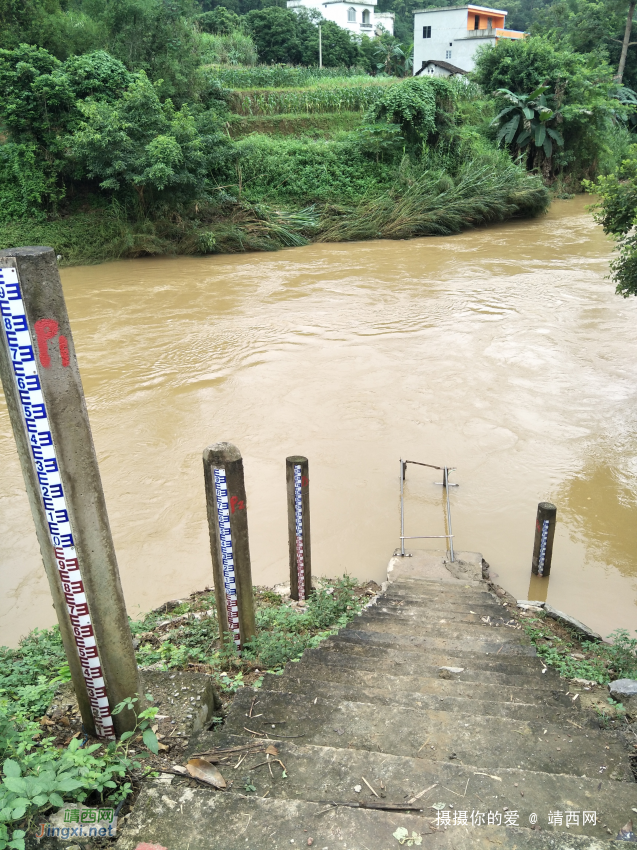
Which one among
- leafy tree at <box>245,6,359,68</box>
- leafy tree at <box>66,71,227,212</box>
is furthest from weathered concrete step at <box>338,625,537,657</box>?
leafy tree at <box>245,6,359,68</box>

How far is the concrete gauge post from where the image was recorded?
7.35ft

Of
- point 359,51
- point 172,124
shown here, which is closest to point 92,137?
point 172,124

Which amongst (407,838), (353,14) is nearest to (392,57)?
(353,14)

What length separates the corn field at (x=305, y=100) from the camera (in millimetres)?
26156

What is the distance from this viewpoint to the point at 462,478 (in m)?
8.85

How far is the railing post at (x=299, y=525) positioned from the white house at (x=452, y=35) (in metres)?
40.4

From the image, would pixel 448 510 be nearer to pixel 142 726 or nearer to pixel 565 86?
pixel 142 726

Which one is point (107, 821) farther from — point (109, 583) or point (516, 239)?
point (516, 239)

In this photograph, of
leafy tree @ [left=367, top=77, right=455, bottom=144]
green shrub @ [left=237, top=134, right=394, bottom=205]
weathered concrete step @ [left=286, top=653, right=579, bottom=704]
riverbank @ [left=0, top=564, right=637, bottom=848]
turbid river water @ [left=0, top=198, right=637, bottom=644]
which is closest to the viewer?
riverbank @ [left=0, top=564, right=637, bottom=848]

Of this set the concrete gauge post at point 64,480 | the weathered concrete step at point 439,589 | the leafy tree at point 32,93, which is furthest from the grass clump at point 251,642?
the leafy tree at point 32,93

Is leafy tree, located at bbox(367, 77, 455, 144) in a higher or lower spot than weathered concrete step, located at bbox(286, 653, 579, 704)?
higher

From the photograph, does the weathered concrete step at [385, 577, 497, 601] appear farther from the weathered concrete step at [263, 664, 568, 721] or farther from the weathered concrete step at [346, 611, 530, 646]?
the weathered concrete step at [263, 664, 568, 721]

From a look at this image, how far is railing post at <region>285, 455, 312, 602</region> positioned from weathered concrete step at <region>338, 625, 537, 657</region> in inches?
37.1

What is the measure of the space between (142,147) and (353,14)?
122 feet
